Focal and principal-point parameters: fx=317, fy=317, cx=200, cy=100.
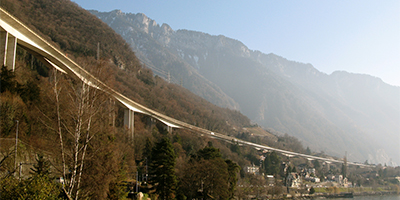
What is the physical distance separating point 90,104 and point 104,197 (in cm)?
792

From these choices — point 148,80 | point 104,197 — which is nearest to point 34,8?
point 148,80

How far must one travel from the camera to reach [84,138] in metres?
13.4

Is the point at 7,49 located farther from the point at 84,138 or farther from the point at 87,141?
the point at 87,141

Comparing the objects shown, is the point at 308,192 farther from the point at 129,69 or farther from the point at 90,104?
the point at 90,104

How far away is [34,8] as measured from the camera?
251 feet

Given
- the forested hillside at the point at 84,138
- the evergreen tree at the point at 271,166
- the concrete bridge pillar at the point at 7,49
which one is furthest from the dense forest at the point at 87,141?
the concrete bridge pillar at the point at 7,49

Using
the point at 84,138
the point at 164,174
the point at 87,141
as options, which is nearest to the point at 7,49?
the point at 164,174

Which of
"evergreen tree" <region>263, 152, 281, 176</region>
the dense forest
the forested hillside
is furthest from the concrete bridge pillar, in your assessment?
"evergreen tree" <region>263, 152, 281, 176</region>

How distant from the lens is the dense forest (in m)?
11.6

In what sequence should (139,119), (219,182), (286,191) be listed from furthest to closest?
1. (286,191)
2. (139,119)
3. (219,182)

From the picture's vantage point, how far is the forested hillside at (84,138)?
38.0ft

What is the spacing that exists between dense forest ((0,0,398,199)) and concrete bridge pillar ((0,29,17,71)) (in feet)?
5.93

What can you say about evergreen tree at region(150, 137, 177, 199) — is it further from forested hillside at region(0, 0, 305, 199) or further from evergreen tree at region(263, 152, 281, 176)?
evergreen tree at region(263, 152, 281, 176)

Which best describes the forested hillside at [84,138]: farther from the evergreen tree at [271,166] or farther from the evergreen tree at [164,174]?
the evergreen tree at [271,166]
